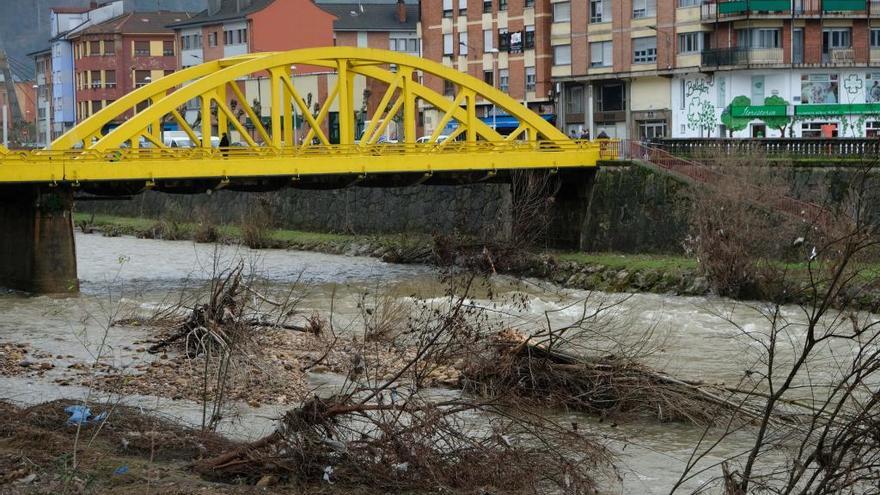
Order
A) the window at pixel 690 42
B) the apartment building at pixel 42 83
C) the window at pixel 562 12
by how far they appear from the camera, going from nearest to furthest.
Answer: the window at pixel 690 42 → the window at pixel 562 12 → the apartment building at pixel 42 83

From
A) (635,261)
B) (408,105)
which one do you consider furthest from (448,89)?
(635,261)

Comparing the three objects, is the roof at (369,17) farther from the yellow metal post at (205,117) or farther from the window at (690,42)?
the yellow metal post at (205,117)

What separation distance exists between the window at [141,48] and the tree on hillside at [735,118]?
5436cm

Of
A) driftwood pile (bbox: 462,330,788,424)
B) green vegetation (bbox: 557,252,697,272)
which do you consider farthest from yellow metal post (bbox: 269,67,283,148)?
driftwood pile (bbox: 462,330,788,424)

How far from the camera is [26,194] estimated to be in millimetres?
34438

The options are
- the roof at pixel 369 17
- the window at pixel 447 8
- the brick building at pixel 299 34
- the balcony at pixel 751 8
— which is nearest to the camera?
the balcony at pixel 751 8

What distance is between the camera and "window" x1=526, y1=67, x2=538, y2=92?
67.8m

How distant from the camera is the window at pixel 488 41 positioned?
70.1 metres

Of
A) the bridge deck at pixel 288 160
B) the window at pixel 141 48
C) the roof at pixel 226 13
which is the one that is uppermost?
the roof at pixel 226 13

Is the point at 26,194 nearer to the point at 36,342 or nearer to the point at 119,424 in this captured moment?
the point at 36,342

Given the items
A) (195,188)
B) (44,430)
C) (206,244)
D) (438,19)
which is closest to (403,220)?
(206,244)

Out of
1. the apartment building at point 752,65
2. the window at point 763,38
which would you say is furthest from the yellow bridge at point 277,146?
the window at point 763,38

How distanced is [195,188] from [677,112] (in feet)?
95.5

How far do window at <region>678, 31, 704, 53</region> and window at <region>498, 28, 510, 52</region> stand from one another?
11.4m
